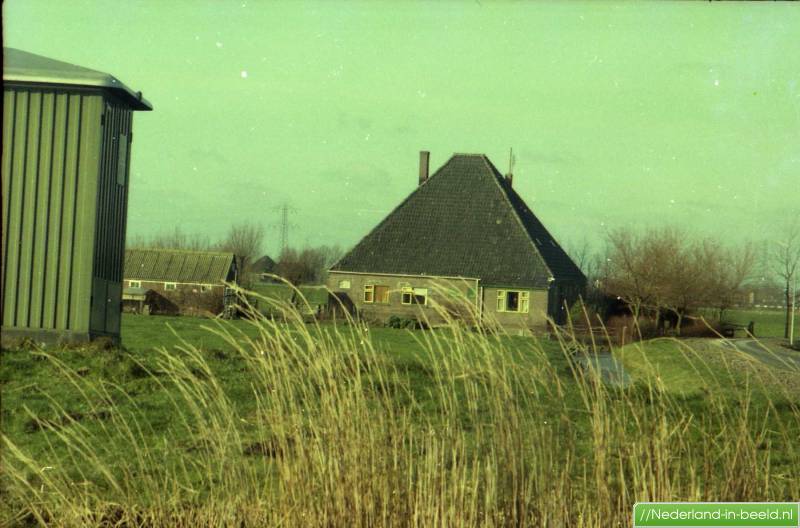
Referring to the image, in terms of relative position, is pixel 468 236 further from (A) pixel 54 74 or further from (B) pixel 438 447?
(B) pixel 438 447

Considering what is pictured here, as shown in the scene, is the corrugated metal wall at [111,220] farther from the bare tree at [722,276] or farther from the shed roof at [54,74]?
the bare tree at [722,276]

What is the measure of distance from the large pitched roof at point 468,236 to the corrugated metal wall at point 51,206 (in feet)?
17.2

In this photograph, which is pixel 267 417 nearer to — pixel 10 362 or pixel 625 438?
pixel 625 438

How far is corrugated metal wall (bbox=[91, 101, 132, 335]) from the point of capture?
30.5ft

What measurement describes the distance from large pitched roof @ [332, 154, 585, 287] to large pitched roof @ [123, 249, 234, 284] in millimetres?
4336

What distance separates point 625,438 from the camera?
3.61 meters

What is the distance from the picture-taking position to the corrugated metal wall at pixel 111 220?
30.5 ft

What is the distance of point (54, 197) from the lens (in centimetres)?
909

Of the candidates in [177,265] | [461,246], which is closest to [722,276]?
[177,265]

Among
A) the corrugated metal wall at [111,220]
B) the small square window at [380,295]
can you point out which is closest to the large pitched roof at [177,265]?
the corrugated metal wall at [111,220]

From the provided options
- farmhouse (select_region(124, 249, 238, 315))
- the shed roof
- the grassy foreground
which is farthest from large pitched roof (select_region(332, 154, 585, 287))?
the grassy foreground

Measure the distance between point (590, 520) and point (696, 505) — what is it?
0.55 meters

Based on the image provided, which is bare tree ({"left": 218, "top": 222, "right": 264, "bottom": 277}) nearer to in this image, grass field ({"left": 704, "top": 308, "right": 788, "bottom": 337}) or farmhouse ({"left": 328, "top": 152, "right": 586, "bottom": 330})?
grass field ({"left": 704, "top": 308, "right": 788, "bottom": 337})

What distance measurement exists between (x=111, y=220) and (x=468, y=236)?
6520mm
